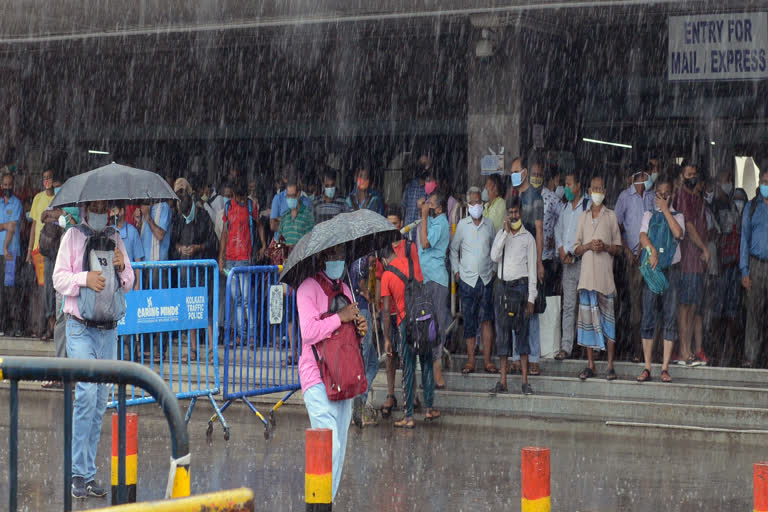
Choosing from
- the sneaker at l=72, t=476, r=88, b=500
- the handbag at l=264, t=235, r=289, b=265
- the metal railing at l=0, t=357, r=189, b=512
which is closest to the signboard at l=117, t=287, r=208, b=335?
the sneaker at l=72, t=476, r=88, b=500

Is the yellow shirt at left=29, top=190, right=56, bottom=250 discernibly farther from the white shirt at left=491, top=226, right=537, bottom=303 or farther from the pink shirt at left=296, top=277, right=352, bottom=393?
the pink shirt at left=296, top=277, right=352, bottom=393

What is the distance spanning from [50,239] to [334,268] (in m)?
8.18

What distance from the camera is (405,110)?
839 inches

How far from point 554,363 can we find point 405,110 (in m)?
9.27

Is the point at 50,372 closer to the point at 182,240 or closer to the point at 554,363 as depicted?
the point at 554,363

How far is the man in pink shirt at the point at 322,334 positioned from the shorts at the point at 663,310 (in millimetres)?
5646

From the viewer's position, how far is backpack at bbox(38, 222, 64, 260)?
14.4 m

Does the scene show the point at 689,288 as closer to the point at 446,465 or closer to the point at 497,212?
the point at 497,212

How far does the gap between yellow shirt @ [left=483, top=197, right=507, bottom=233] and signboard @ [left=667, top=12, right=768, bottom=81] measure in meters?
3.12

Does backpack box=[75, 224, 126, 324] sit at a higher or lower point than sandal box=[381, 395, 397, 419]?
higher

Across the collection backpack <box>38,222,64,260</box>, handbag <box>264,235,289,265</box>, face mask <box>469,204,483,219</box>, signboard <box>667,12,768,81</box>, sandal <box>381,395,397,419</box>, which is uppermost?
signboard <box>667,12,768,81</box>

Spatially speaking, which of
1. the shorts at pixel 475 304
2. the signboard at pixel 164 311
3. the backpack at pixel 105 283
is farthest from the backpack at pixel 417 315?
the backpack at pixel 105 283

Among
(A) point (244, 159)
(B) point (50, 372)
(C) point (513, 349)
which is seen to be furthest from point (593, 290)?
(A) point (244, 159)

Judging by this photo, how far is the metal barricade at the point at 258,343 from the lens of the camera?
11273 millimetres
